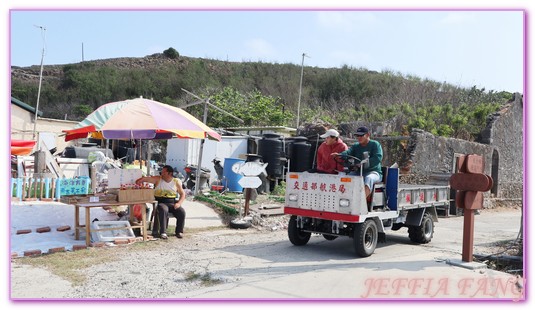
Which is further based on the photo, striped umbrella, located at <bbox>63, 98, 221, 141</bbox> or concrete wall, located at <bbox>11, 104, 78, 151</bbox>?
concrete wall, located at <bbox>11, 104, 78, 151</bbox>

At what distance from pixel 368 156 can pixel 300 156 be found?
32.5 ft

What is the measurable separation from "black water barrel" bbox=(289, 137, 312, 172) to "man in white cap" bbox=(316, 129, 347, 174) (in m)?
Result: 9.11

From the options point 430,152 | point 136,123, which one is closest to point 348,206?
point 136,123

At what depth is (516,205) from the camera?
899 inches

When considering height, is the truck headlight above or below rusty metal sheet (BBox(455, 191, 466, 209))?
below

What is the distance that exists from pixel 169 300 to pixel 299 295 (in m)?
1.60

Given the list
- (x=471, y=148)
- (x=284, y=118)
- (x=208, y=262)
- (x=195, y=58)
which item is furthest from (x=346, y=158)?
(x=195, y=58)

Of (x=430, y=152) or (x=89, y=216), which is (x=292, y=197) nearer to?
(x=89, y=216)

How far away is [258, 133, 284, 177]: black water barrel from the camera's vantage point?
18797 mm

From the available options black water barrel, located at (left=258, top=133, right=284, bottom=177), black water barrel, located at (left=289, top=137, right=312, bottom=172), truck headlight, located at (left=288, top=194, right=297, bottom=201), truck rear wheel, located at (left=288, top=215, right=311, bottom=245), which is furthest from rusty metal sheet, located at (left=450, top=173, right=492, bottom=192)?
black water barrel, located at (left=289, top=137, right=312, bottom=172)

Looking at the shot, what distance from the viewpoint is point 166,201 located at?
1066cm

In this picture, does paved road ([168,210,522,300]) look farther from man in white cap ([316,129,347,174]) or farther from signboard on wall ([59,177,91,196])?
signboard on wall ([59,177,91,196])

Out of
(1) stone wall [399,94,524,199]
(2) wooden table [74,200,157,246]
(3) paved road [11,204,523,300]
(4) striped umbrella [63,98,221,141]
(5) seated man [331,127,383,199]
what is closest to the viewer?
(3) paved road [11,204,523,300]

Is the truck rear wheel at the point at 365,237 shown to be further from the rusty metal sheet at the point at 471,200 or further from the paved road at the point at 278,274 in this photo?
the rusty metal sheet at the point at 471,200
